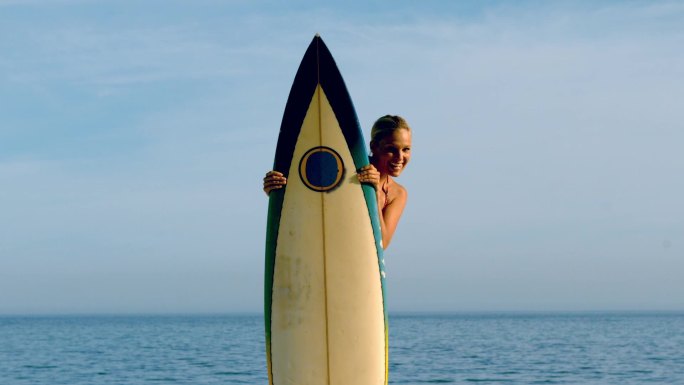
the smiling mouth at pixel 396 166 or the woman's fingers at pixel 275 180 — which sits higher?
the smiling mouth at pixel 396 166

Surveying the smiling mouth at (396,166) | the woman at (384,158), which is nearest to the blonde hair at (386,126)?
the woman at (384,158)

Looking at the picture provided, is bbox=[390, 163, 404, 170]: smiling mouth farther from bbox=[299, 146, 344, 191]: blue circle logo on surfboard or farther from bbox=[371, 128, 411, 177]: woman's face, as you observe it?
bbox=[299, 146, 344, 191]: blue circle logo on surfboard

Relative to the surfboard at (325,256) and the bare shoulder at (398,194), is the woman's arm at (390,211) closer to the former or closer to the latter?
the bare shoulder at (398,194)

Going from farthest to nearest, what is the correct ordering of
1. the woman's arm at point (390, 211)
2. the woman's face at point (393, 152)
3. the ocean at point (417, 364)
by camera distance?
the ocean at point (417, 364) < the woman's arm at point (390, 211) < the woman's face at point (393, 152)

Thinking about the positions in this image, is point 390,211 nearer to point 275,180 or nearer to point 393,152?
point 393,152

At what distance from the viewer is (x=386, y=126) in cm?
678

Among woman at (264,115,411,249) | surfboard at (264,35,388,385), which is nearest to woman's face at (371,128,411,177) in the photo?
woman at (264,115,411,249)

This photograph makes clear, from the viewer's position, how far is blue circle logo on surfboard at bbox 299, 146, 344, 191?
6832 millimetres

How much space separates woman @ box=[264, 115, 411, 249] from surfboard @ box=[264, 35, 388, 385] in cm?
7

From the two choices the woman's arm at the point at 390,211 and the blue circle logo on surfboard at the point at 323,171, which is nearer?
the blue circle logo on surfboard at the point at 323,171

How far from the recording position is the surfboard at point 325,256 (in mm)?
6781

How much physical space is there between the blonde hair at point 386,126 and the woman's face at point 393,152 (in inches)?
0.8

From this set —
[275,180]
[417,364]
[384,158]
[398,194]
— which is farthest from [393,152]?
[417,364]

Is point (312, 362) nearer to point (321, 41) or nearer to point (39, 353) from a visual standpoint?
point (321, 41)
